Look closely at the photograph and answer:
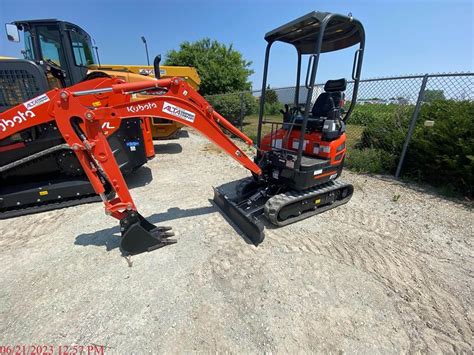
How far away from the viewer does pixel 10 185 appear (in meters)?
3.92

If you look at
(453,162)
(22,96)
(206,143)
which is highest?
(22,96)

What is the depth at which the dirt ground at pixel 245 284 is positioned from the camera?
1.91 m

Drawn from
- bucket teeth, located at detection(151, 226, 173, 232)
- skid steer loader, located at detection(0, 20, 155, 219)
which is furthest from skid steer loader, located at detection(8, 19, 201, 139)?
bucket teeth, located at detection(151, 226, 173, 232)

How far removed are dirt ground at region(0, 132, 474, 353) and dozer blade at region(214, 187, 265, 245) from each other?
0.14 m

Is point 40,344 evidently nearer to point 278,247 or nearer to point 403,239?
point 278,247

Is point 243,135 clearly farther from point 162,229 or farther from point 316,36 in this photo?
point 316,36

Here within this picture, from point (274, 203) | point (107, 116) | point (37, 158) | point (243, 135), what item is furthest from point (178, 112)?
point (37, 158)

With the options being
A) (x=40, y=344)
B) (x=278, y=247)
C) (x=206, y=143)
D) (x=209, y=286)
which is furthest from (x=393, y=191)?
(x=206, y=143)

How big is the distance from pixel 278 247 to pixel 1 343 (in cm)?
270

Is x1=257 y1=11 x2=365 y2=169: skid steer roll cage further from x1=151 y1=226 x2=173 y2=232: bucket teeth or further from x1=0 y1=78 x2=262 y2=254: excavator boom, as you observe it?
x1=151 y1=226 x2=173 y2=232: bucket teeth
